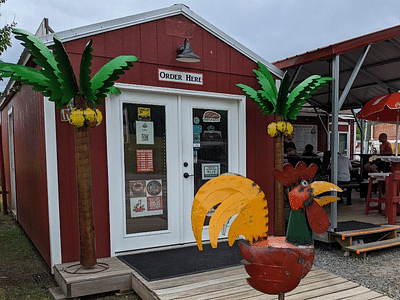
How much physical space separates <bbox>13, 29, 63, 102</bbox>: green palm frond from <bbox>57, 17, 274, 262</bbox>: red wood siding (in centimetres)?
67

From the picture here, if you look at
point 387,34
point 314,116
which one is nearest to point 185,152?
point 387,34

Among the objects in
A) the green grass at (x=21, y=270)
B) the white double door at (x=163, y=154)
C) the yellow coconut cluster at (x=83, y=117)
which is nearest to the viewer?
the yellow coconut cluster at (x=83, y=117)

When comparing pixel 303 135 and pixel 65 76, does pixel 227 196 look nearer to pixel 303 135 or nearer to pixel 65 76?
pixel 65 76

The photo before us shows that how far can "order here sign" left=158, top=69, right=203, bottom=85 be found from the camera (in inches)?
167

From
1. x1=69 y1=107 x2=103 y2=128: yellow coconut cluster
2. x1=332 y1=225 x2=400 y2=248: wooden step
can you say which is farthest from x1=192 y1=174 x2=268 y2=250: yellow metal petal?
x1=332 y1=225 x2=400 y2=248: wooden step

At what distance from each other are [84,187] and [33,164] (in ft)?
5.73

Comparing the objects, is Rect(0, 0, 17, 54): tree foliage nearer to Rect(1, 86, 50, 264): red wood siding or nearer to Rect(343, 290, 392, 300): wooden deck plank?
Rect(1, 86, 50, 264): red wood siding

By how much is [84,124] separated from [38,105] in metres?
1.08

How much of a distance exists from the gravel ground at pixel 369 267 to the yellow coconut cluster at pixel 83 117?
3.36 metres

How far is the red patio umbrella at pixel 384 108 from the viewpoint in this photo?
5297mm

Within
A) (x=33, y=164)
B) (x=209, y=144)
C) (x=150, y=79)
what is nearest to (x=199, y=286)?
(x=209, y=144)

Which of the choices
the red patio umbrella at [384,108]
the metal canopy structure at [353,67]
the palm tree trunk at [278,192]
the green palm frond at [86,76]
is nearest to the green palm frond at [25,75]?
the green palm frond at [86,76]

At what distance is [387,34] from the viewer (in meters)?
4.47

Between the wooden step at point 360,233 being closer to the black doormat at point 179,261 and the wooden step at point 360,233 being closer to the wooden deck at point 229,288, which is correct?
the wooden deck at point 229,288
